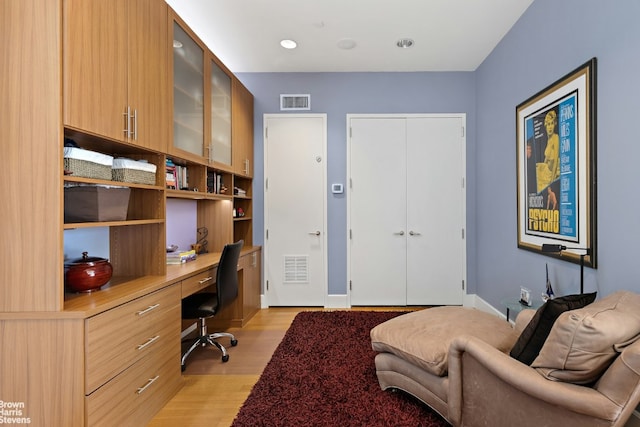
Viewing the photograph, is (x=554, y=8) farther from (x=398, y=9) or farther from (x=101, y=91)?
(x=101, y=91)

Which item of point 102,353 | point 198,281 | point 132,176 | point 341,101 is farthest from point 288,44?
point 102,353

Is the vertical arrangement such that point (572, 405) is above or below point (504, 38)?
below

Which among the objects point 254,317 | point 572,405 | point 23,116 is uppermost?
point 23,116

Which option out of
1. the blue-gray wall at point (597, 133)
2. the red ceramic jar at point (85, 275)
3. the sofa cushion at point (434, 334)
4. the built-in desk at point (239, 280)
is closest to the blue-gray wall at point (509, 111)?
the blue-gray wall at point (597, 133)

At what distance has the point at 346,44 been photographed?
3287 mm

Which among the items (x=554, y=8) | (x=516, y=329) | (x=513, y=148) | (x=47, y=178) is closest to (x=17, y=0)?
(x=47, y=178)

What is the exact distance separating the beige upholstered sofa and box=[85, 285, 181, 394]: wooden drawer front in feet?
4.74

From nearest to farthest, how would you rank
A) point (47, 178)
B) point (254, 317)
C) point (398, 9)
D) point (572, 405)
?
point (572, 405), point (47, 178), point (398, 9), point (254, 317)

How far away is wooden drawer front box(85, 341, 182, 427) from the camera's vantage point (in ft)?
4.80

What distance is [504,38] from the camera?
314 centimetres

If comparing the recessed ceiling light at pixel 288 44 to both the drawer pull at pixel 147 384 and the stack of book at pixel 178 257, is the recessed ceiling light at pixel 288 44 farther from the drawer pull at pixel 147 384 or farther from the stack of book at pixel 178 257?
the drawer pull at pixel 147 384

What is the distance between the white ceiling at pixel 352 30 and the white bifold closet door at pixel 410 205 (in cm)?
69

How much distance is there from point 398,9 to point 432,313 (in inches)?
100

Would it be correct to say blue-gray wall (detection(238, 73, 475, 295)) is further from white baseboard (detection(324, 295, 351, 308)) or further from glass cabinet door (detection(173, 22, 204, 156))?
glass cabinet door (detection(173, 22, 204, 156))
